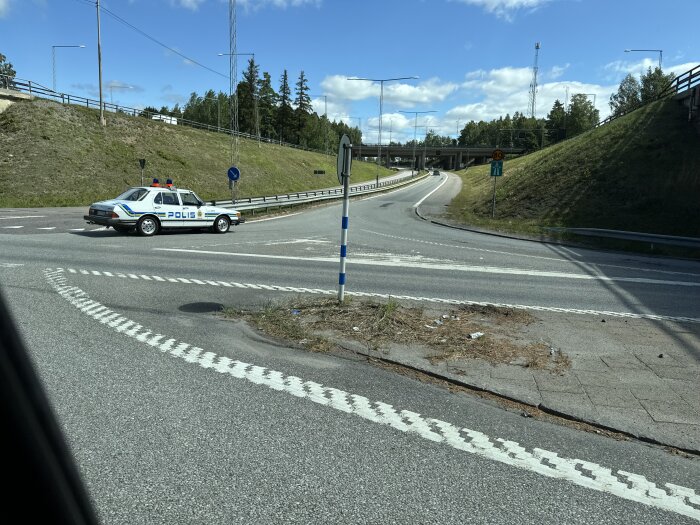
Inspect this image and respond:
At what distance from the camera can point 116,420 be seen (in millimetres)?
3908

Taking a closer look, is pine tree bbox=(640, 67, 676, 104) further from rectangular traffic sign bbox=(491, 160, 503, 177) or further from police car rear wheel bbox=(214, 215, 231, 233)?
police car rear wheel bbox=(214, 215, 231, 233)

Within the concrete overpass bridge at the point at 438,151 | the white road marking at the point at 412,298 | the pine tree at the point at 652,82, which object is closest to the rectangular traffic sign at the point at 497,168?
the white road marking at the point at 412,298

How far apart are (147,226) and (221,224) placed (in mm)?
3363

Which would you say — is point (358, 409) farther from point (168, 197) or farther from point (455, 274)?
point (168, 197)

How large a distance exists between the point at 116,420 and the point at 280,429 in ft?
4.22

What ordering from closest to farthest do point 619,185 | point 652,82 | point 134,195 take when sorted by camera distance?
1. point 134,195
2. point 619,185
3. point 652,82

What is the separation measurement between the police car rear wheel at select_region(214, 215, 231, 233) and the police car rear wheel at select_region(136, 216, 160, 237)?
265 centimetres

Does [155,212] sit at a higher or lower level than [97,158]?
lower

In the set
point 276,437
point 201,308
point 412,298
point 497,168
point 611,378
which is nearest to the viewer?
point 276,437

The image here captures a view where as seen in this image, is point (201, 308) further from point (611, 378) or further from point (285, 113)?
point (285, 113)

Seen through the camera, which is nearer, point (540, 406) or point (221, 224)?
point (540, 406)

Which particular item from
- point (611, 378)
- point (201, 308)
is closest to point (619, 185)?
point (611, 378)

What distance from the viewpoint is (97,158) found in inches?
1523

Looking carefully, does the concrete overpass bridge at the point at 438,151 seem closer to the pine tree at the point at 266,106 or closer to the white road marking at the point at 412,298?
the pine tree at the point at 266,106
